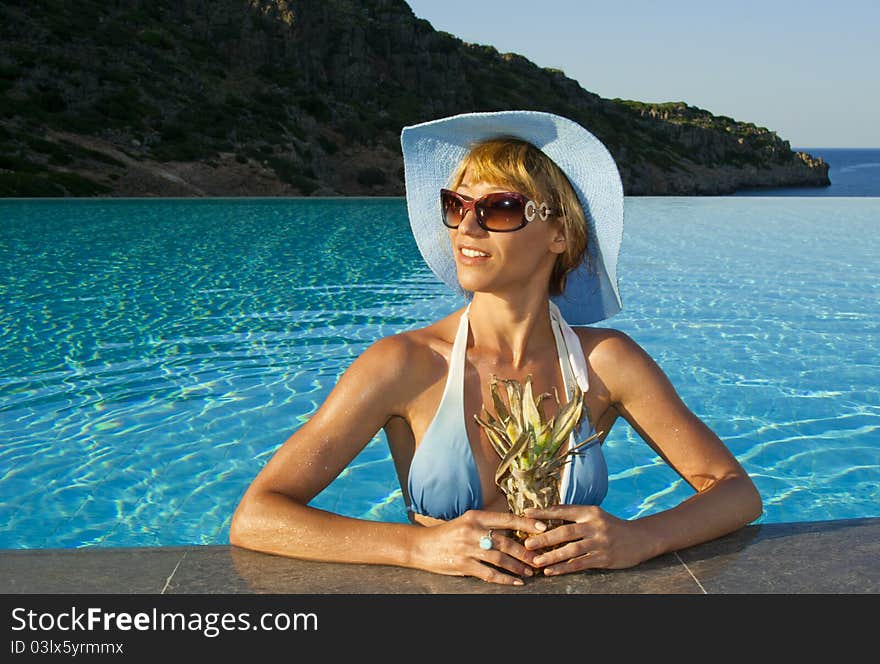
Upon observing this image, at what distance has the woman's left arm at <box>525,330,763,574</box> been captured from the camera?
179 cm

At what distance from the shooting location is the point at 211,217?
19.7 metres

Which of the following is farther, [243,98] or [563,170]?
[243,98]

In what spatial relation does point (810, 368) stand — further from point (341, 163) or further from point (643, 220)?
point (341, 163)

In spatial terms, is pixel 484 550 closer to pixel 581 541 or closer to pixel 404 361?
pixel 581 541

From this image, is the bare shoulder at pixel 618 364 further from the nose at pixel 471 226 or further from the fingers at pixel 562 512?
the fingers at pixel 562 512

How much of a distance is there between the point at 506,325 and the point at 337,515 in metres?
0.62

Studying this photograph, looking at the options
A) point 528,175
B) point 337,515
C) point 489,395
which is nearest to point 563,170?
point 528,175

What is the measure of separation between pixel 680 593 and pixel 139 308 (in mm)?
8385

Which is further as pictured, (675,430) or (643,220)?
(643,220)

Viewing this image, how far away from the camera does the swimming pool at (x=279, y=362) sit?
189 inches

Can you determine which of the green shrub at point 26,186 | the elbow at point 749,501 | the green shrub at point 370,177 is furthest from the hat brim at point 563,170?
the green shrub at point 370,177

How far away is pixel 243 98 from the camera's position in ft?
127

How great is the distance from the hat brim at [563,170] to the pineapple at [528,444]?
633mm

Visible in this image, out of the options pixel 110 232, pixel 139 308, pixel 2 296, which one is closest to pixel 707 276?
pixel 139 308
